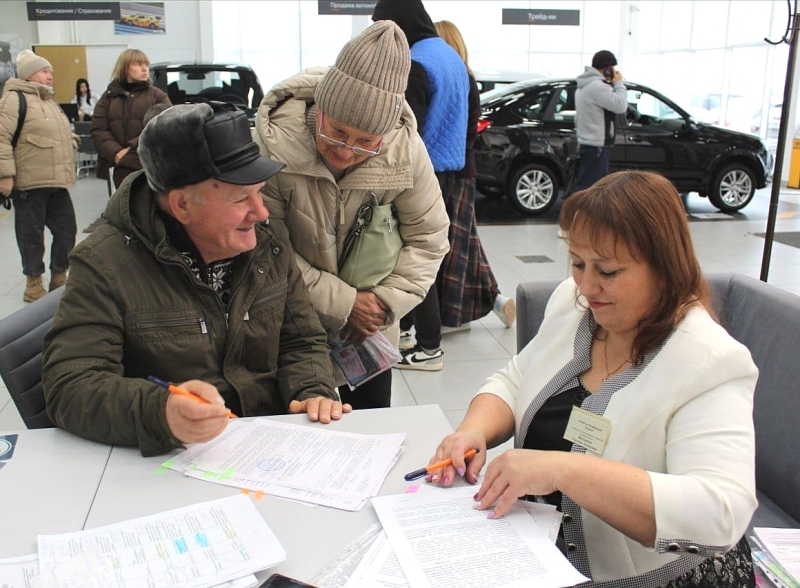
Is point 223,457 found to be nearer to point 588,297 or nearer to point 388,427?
point 388,427

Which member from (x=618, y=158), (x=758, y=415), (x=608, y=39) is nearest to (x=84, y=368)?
(x=758, y=415)

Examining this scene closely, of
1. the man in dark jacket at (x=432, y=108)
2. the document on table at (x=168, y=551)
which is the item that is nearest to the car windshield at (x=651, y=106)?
the man in dark jacket at (x=432, y=108)

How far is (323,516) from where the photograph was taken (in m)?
1.28

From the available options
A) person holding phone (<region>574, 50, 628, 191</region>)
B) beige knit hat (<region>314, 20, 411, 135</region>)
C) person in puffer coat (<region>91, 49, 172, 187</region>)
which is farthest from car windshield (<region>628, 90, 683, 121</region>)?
beige knit hat (<region>314, 20, 411, 135</region>)

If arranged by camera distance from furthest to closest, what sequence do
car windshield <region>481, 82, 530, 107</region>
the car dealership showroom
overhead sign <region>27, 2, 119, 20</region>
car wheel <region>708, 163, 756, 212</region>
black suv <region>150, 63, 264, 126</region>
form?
overhead sign <region>27, 2, 119, 20</region> → car wheel <region>708, 163, 756, 212</region> → black suv <region>150, 63, 264, 126</region> → car windshield <region>481, 82, 530, 107</region> → the car dealership showroom

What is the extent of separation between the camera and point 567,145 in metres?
7.77

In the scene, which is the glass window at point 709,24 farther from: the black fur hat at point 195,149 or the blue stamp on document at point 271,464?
the blue stamp on document at point 271,464

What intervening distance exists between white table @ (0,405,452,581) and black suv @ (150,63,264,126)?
6791mm

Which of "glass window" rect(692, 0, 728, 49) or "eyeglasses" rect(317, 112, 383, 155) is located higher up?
"glass window" rect(692, 0, 728, 49)

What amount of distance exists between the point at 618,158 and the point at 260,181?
692 cm

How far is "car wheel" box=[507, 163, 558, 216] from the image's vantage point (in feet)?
25.8

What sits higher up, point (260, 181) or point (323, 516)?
point (260, 181)

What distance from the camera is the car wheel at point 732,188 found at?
8180 millimetres

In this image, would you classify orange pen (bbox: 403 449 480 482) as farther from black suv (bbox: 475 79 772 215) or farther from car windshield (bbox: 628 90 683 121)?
car windshield (bbox: 628 90 683 121)
